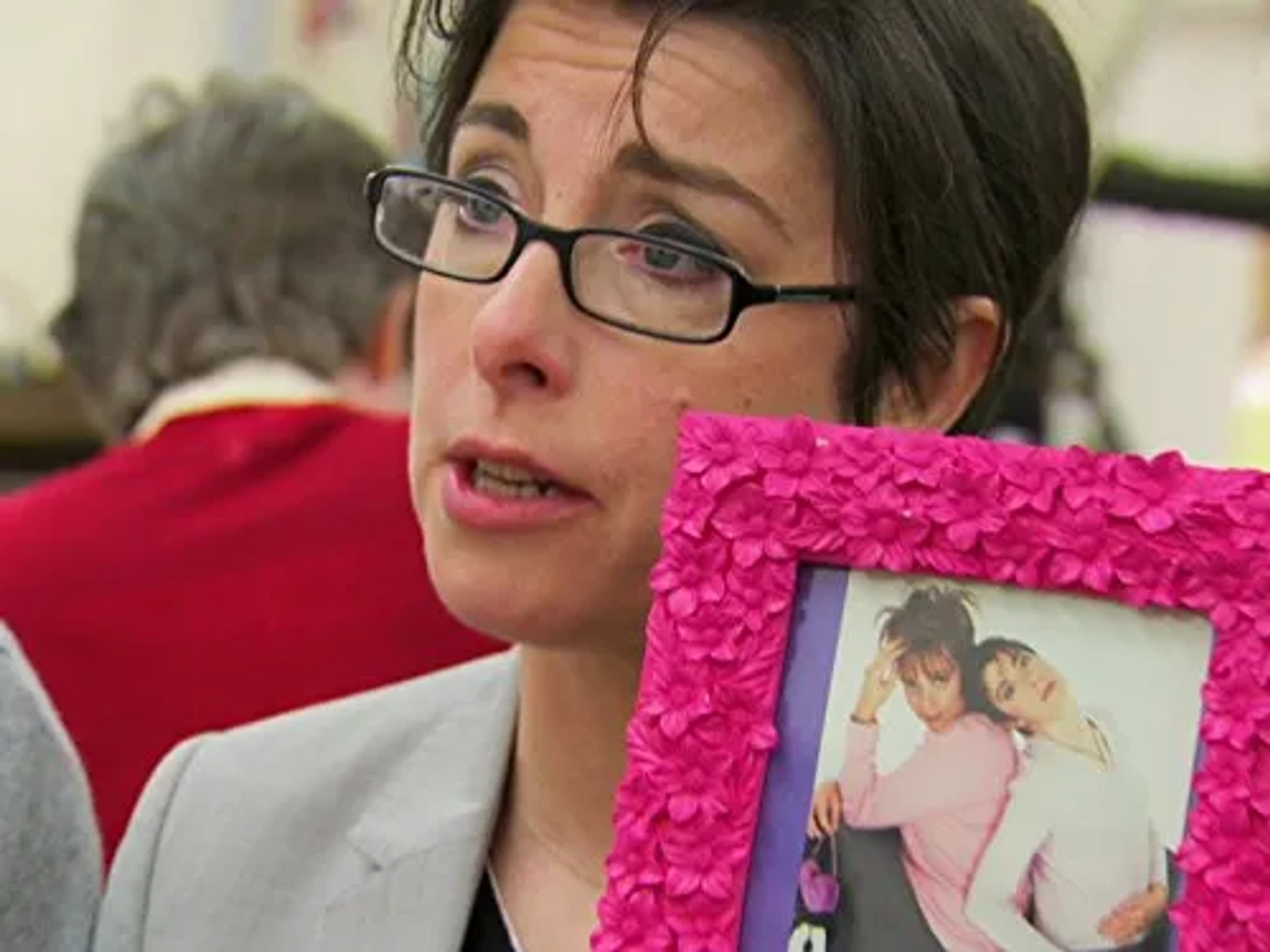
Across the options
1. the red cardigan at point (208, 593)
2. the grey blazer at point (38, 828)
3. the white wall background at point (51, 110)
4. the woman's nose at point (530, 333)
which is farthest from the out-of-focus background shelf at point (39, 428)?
the woman's nose at point (530, 333)

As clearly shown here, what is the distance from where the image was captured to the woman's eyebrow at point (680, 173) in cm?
105

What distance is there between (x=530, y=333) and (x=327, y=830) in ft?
1.11

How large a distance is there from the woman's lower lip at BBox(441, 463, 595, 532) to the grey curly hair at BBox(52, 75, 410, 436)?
106 centimetres

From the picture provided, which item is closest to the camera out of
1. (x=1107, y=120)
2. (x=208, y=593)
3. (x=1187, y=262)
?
(x=208, y=593)

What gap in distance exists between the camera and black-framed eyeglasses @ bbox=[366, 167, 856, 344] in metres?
1.04

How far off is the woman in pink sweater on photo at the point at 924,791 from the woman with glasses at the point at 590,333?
0.76 ft

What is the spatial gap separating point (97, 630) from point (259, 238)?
1.45 ft

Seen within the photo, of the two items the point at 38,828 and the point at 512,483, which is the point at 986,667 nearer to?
the point at 512,483

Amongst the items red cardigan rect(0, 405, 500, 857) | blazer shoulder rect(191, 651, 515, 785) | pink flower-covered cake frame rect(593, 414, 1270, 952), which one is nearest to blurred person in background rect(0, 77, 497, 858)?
red cardigan rect(0, 405, 500, 857)

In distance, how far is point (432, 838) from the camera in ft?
3.91

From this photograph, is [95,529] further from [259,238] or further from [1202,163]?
[1202,163]

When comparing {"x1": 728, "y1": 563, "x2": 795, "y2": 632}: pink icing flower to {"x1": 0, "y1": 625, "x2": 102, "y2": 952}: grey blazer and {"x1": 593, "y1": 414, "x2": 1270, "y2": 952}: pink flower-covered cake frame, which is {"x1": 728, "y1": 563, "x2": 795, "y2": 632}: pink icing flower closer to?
{"x1": 593, "y1": 414, "x2": 1270, "y2": 952}: pink flower-covered cake frame

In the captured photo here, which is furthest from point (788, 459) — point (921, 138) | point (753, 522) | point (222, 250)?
point (222, 250)

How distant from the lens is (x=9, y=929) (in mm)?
1056
